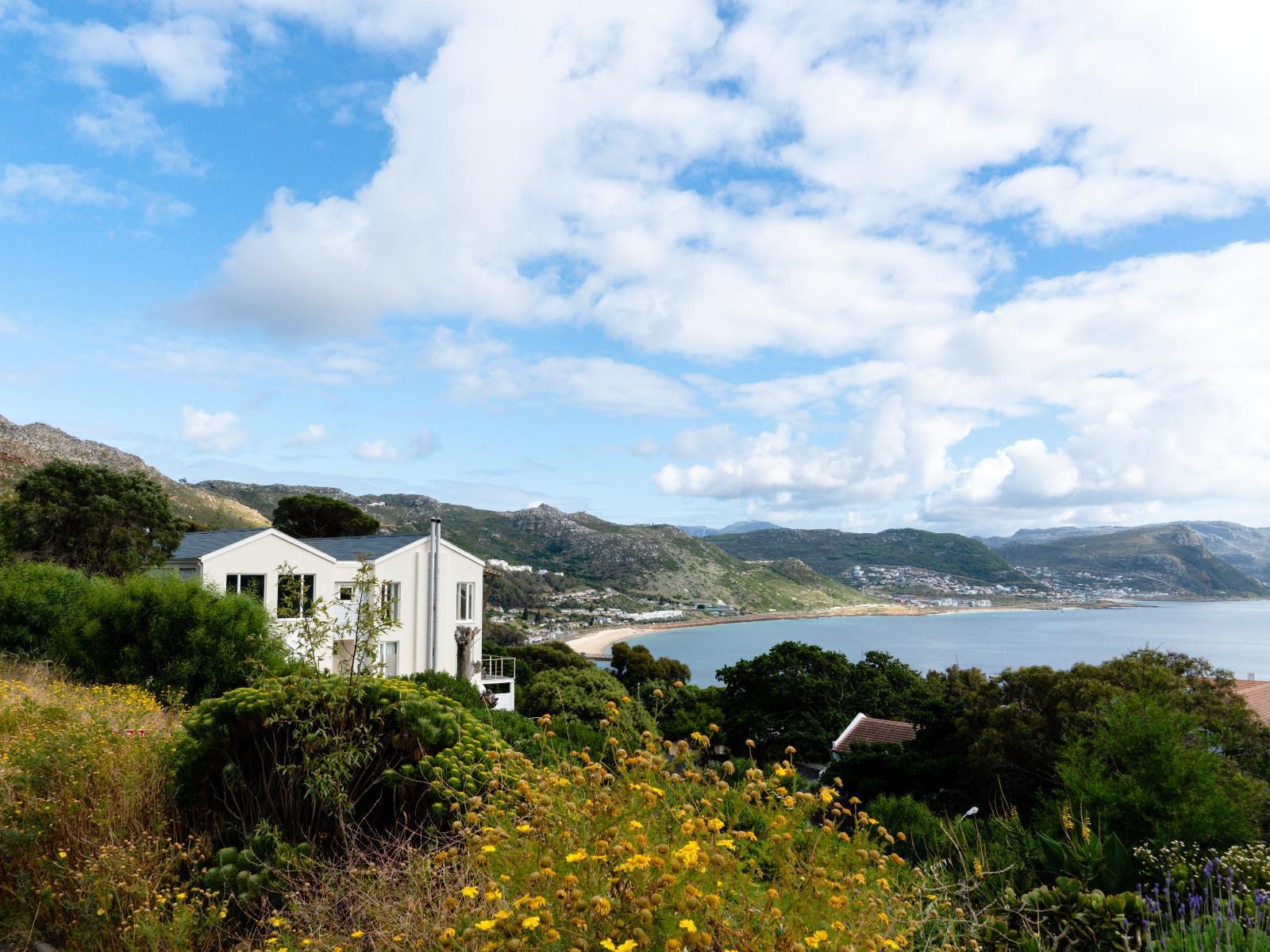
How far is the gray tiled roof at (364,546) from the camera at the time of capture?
2772cm

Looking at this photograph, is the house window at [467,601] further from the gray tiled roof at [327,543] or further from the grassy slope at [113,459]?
the grassy slope at [113,459]

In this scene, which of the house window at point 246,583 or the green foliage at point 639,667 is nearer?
the house window at point 246,583

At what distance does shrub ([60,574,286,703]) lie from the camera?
12.9m

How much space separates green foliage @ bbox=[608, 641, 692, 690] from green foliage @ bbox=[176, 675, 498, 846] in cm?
4515

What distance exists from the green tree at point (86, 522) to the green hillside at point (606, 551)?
311 feet

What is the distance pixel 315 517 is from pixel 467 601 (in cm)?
2211

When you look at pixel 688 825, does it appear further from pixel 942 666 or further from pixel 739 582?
pixel 739 582

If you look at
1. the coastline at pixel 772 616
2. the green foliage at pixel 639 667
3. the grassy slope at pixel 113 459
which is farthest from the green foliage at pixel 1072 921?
the grassy slope at pixel 113 459

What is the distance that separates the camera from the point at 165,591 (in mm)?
13453

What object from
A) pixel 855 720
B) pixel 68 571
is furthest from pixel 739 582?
pixel 68 571

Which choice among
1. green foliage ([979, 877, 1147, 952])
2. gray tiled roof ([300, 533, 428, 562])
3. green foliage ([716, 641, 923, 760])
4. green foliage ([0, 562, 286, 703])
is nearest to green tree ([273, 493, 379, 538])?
gray tiled roof ([300, 533, 428, 562])

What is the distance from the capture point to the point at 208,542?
25.8 metres

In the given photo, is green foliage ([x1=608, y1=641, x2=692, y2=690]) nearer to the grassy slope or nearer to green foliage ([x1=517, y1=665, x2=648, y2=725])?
green foliage ([x1=517, y1=665, x2=648, y2=725])

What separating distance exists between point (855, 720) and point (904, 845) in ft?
90.5
